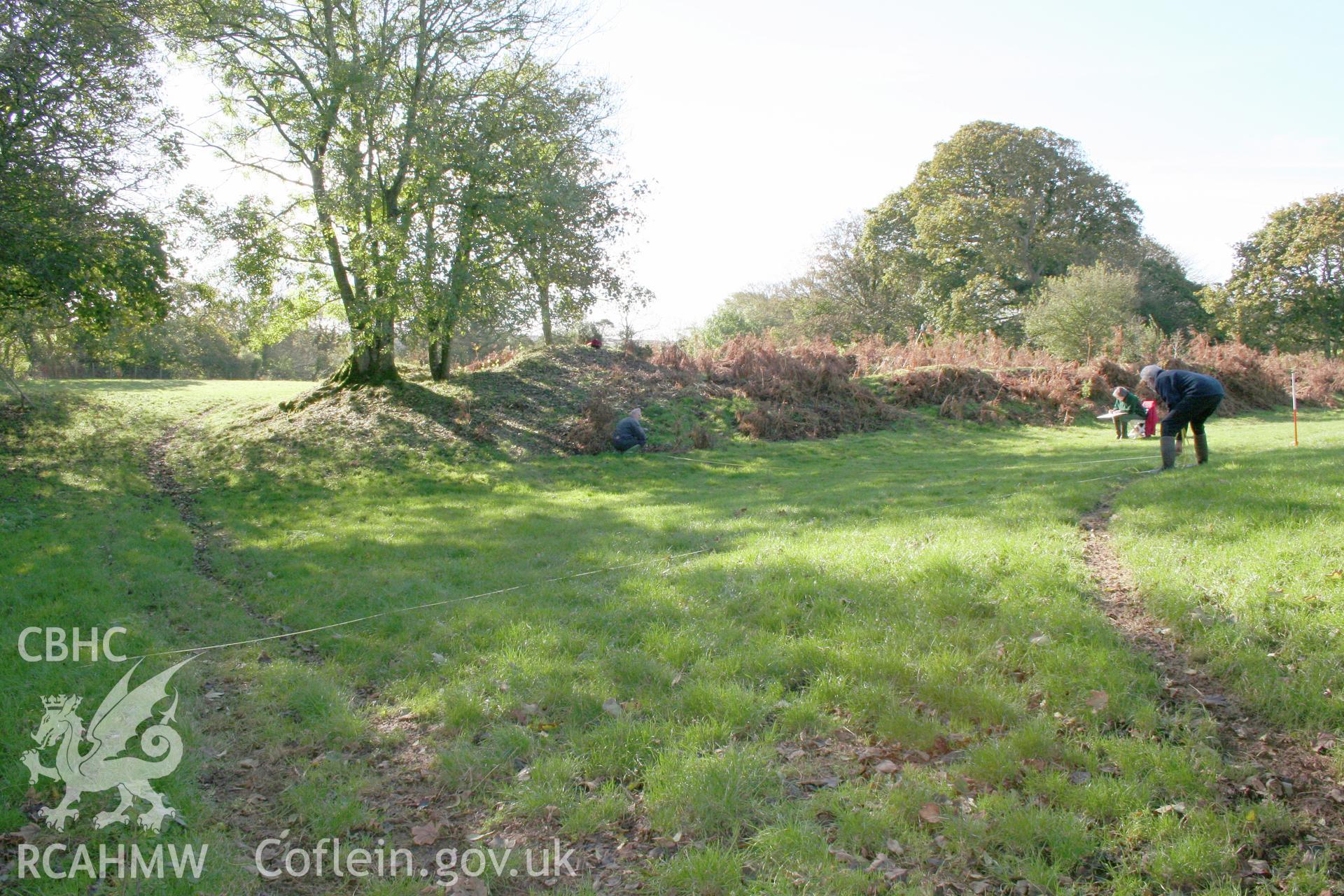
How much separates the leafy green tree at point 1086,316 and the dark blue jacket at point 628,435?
21.5 meters

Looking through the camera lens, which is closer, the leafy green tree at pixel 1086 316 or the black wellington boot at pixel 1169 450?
the black wellington boot at pixel 1169 450

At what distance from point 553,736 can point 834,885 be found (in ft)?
7.62

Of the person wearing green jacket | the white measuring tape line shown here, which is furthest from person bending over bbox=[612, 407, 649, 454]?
the person wearing green jacket

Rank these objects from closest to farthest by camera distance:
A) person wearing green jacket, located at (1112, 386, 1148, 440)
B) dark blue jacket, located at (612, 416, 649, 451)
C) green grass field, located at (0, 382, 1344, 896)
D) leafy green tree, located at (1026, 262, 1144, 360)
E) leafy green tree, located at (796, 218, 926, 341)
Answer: green grass field, located at (0, 382, 1344, 896) → dark blue jacket, located at (612, 416, 649, 451) → person wearing green jacket, located at (1112, 386, 1148, 440) → leafy green tree, located at (1026, 262, 1144, 360) → leafy green tree, located at (796, 218, 926, 341)

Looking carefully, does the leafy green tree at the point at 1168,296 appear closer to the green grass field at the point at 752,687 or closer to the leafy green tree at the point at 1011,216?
the leafy green tree at the point at 1011,216

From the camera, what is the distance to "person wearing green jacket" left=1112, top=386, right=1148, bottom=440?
20328mm

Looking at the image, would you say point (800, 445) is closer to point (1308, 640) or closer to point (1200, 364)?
point (1308, 640)

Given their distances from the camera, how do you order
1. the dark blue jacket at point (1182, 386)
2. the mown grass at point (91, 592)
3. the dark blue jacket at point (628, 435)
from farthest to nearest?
the dark blue jacket at point (628, 435)
the dark blue jacket at point (1182, 386)
the mown grass at point (91, 592)

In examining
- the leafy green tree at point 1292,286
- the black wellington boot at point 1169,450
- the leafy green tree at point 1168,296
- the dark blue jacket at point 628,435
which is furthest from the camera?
the leafy green tree at point 1168,296

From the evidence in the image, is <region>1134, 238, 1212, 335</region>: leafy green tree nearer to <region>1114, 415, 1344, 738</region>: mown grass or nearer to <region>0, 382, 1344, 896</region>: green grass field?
<region>0, 382, 1344, 896</region>: green grass field

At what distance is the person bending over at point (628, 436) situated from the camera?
62.0 feet

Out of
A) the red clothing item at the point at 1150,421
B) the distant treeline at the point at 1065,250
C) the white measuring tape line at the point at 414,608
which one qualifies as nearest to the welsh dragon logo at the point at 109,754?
the white measuring tape line at the point at 414,608

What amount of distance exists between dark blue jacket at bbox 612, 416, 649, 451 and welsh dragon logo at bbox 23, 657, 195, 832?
13.4m

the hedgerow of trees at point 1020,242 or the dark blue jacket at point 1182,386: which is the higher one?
the hedgerow of trees at point 1020,242
